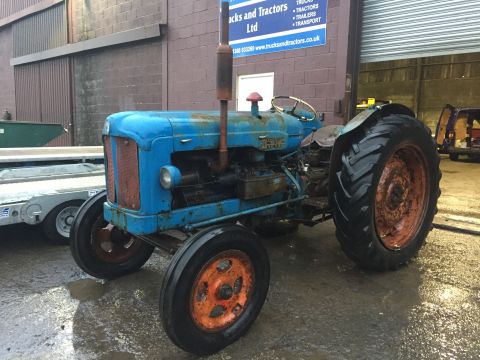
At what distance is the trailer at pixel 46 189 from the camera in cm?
368

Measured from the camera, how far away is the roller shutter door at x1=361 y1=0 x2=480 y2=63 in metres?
5.01

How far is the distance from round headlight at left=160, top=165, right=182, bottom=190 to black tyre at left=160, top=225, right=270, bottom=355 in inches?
13.2

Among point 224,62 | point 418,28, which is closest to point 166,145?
point 224,62

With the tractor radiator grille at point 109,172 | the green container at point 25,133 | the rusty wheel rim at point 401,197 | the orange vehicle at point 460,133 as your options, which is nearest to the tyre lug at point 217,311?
the tractor radiator grille at point 109,172

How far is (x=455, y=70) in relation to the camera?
18.4 meters

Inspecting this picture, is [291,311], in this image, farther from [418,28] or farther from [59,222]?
[418,28]

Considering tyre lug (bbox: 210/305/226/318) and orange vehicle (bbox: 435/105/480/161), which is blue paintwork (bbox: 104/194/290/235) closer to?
tyre lug (bbox: 210/305/226/318)

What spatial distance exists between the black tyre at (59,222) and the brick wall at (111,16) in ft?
17.4

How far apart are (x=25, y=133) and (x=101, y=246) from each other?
5.79 meters

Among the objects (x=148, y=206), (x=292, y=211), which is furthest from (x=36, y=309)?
(x=292, y=211)

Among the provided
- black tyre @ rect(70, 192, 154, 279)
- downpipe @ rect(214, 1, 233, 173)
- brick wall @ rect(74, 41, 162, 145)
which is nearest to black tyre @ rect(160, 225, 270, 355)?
downpipe @ rect(214, 1, 233, 173)

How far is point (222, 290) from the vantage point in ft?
7.86

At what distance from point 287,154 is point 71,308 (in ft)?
6.38

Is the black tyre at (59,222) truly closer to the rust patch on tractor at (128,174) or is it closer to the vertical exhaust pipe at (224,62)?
the rust patch on tractor at (128,174)
